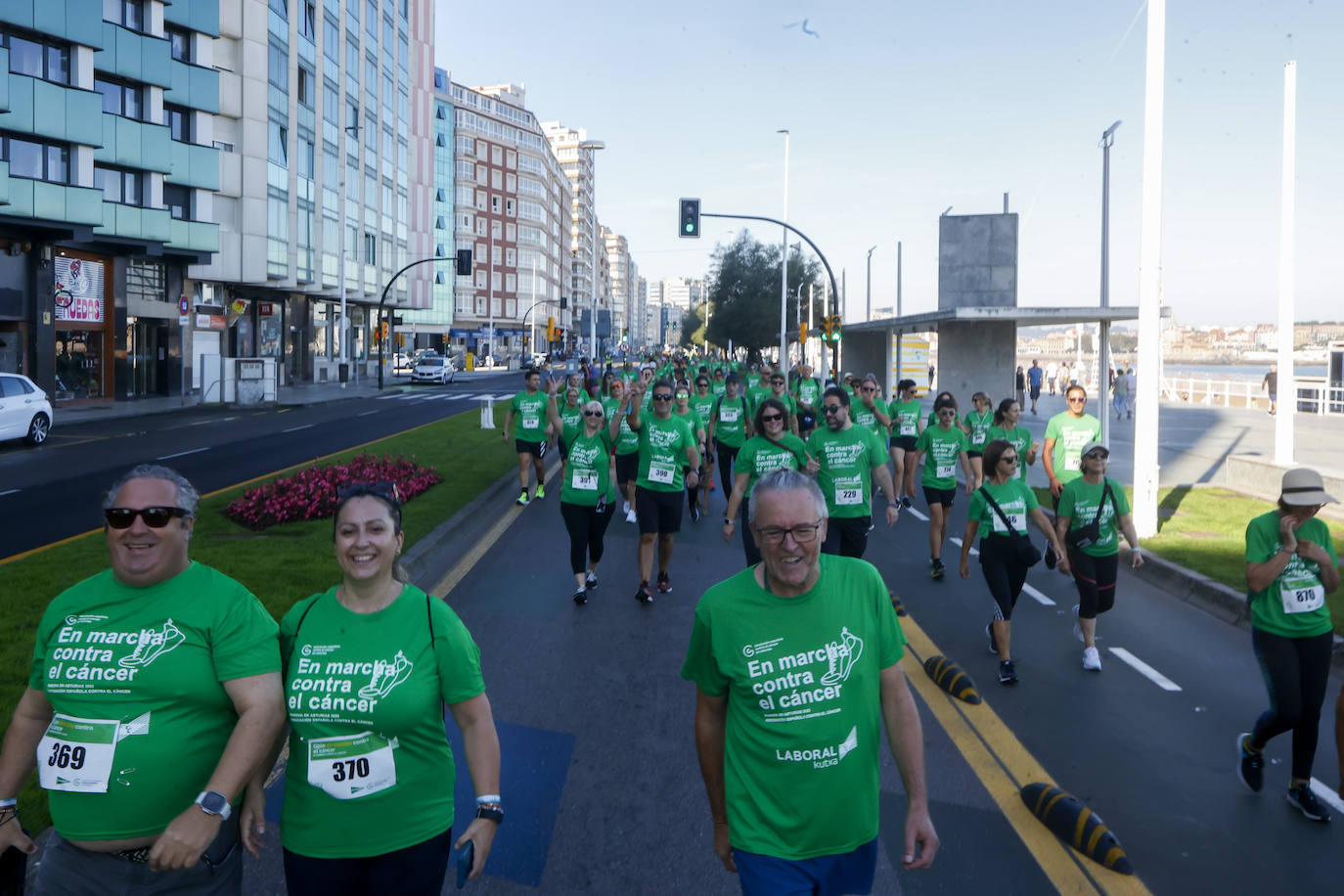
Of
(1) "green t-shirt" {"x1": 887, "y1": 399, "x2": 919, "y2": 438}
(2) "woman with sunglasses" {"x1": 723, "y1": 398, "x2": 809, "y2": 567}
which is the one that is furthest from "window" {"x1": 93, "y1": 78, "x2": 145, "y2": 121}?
(2) "woman with sunglasses" {"x1": 723, "y1": 398, "x2": 809, "y2": 567}

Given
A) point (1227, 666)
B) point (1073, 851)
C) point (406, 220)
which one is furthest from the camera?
point (406, 220)

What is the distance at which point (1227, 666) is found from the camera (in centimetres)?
732

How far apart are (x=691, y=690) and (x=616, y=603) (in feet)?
8.05

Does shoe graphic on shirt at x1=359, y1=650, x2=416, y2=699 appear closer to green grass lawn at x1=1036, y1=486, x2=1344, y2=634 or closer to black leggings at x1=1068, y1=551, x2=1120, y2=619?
black leggings at x1=1068, y1=551, x2=1120, y2=619

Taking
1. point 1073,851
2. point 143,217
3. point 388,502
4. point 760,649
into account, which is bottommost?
point 1073,851

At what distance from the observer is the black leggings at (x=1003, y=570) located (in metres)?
7.11

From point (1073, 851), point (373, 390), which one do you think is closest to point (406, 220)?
point (373, 390)

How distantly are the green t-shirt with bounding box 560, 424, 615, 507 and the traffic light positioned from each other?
20.1m

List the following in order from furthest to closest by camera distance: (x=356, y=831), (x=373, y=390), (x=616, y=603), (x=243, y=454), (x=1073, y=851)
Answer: (x=373, y=390)
(x=243, y=454)
(x=616, y=603)
(x=1073, y=851)
(x=356, y=831)

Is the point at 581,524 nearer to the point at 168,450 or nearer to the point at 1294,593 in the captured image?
the point at 1294,593

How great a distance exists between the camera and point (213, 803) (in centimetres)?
277

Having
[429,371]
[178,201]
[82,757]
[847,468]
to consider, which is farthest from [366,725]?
[429,371]

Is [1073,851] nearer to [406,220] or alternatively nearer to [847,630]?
[847,630]

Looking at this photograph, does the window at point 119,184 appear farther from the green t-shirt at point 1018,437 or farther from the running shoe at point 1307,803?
the running shoe at point 1307,803
